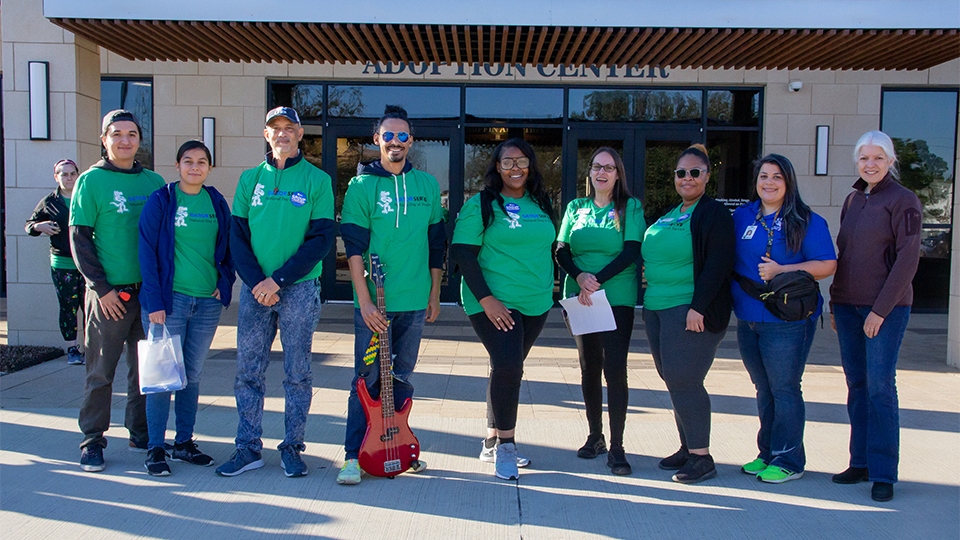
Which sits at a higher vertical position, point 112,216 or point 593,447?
point 112,216

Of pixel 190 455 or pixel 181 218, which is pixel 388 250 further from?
pixel 190 455

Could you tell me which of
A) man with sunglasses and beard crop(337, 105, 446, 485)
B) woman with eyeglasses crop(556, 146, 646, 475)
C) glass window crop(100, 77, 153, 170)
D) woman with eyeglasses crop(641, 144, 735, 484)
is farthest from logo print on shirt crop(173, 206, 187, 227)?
glass window crop(100, 77, 153, 170)

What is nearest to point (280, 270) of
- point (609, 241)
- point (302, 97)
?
point (609, 241)

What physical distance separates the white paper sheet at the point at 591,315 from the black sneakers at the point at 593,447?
72 cm

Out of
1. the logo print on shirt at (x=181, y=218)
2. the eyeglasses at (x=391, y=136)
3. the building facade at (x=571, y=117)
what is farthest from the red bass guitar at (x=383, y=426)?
the building facade at (x=571, y=117)

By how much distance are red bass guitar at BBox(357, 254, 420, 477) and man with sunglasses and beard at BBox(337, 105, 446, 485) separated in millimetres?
45

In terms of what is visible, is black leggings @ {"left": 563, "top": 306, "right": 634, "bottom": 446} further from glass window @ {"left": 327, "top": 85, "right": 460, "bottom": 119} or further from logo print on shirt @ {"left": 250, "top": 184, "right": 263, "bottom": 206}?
glass window @ {"left": 327, "top": 85, "right": 460, "bottom": 119}

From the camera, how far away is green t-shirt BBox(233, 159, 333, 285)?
11.7 ft

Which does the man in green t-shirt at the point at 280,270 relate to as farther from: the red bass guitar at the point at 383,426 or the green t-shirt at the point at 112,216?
the green t-shirt at the point at 112,216

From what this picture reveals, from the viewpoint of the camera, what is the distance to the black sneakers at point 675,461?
3877 mm

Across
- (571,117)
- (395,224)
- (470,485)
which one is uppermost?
(571,117)

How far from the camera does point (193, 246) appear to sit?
375 centimetres

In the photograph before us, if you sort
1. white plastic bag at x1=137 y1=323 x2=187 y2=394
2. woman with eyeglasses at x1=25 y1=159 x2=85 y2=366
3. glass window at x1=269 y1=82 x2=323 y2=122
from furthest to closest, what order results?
Answer: glass window at x1=269 y1=82 x2=323 y2=122 < woman with eyeglasses at x1=25 y1=159 x2=85 y2=366 < white plastic bag at x1=137 y1=323 x2=187 y2=394

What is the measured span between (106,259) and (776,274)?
3687mm
